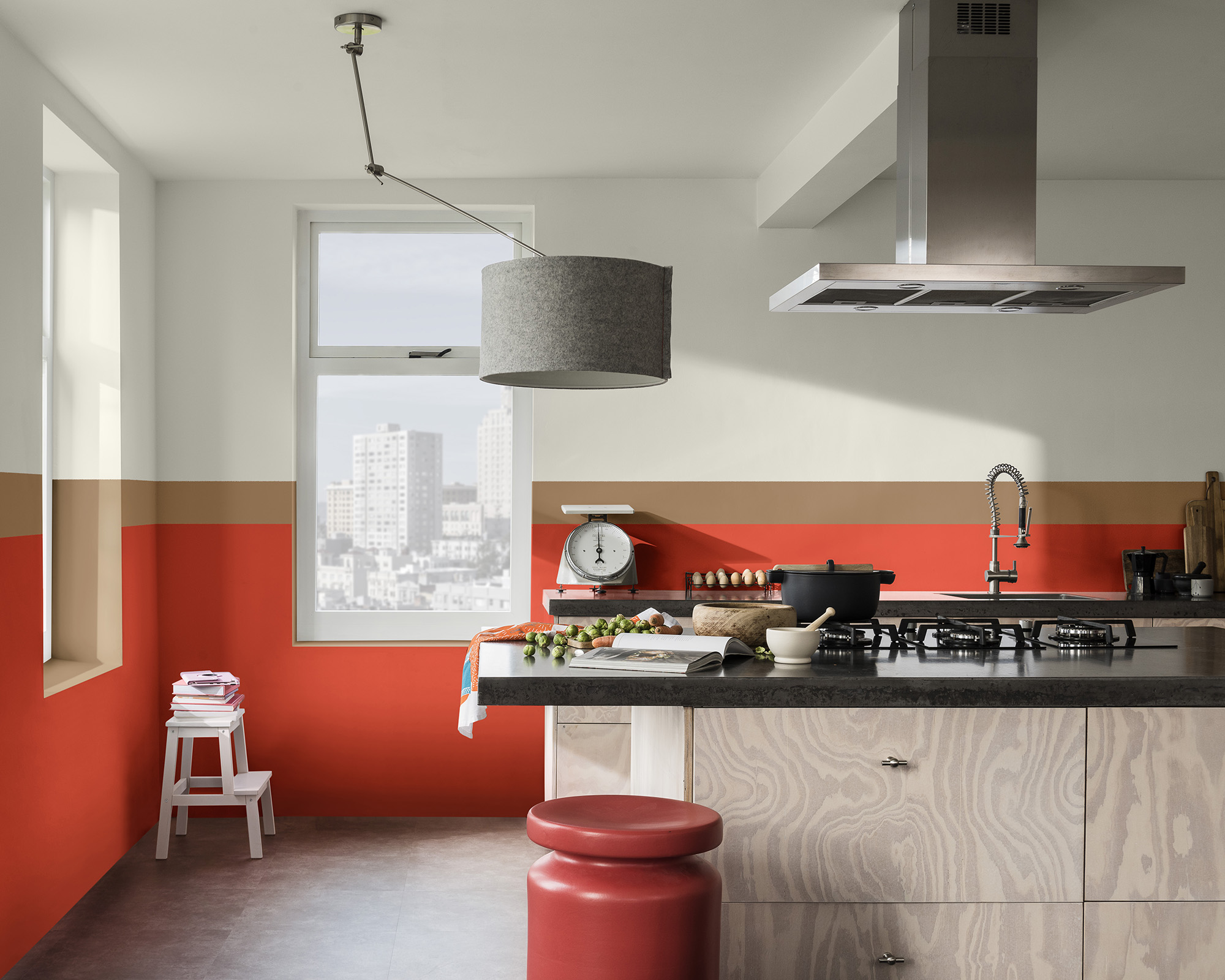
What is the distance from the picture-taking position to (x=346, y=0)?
2.97m

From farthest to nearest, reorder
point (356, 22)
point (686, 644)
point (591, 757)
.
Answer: point (591, 757) < point (356, 22) < point (686, 644)

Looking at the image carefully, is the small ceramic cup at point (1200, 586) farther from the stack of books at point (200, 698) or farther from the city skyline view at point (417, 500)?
the stack of books at point (200, 698)

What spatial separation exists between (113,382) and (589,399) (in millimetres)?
1861

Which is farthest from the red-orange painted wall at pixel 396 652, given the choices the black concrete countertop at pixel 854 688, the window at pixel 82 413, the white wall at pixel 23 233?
the black concrete countertop at pixel 854 688

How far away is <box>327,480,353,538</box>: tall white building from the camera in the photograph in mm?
4770

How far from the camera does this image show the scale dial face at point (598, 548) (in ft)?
14.3

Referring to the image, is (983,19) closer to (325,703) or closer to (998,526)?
(998,526)

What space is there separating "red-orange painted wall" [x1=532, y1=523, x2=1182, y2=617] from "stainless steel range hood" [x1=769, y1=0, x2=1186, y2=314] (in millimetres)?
1821

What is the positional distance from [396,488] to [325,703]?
3.18 ft

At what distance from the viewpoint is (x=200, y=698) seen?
4.16 m

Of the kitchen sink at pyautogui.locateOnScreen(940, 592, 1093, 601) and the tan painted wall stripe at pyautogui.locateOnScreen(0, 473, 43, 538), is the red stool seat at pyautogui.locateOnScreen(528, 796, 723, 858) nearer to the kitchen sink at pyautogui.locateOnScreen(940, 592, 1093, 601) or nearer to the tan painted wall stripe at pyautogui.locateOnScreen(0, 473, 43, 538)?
the tan painted wall stripe at pyautogui.locateOnScreen(0, 473, 43, 538)

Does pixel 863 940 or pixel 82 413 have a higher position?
pixel 82 413

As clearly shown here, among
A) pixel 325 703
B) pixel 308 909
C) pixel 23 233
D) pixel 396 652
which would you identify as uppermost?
pixel 23 233

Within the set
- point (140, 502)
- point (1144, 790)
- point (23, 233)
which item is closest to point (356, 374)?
point (140, 502)
